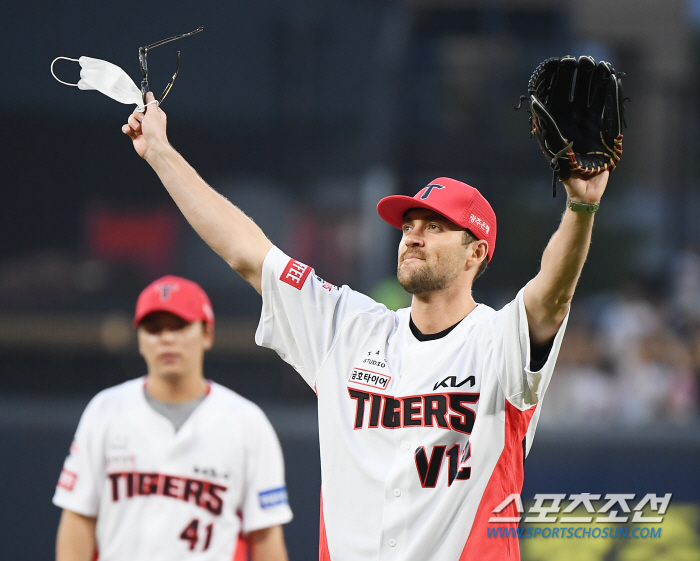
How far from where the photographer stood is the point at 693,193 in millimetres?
9656

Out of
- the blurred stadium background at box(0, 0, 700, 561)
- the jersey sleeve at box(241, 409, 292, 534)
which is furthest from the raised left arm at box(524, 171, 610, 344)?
the blurred stadium background at box(0, 0, 700, 561)

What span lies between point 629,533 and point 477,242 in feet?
11.8

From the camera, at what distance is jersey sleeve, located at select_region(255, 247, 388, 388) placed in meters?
2.92

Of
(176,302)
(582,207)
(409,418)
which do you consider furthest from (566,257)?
(176,302)

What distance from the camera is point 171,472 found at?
4.04 m

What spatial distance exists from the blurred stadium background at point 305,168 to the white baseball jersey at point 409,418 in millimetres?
4573

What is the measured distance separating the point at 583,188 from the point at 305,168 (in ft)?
23.3

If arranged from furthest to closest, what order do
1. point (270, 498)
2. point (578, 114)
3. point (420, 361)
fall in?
point (270, 498), point (420, 361), point (578, 114)

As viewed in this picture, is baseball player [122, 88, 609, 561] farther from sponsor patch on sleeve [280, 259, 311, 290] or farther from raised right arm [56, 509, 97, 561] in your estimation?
raised right arm [56, 509, 97, 561]

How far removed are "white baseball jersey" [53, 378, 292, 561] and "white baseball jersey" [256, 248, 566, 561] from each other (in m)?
1.32

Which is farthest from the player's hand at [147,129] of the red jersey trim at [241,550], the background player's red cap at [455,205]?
the red jersey trim at [241,550]

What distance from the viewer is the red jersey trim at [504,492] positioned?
261 centimetres

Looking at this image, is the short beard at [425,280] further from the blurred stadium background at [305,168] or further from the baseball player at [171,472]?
the blurred stadium background at [305,168]

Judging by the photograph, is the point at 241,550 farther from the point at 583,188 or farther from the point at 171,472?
the point at 583,188
